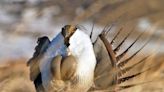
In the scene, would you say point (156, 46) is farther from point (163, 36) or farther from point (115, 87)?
point (115, 87)

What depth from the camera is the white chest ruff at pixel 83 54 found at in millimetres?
1585

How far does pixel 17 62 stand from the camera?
1999 mm

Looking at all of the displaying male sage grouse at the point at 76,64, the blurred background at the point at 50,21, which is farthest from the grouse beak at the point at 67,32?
the blurred background at the point at 50,21

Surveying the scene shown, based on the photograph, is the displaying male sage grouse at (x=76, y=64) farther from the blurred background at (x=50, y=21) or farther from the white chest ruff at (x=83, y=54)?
the blurred background at (x=50, y=21)

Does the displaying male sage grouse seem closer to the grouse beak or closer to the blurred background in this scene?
the grouse beak

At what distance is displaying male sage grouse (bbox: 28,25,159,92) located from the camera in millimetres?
1593

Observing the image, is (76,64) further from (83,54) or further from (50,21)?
(50,21)

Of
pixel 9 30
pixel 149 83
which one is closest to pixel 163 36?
pixel 149 83

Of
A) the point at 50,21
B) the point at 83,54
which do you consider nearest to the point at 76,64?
the point at 83,54

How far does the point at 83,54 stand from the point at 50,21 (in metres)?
0.48

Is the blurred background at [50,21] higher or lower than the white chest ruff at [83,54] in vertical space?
higher

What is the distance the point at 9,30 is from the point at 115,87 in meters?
0.50

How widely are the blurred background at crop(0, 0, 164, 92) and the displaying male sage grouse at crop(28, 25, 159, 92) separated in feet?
0.74

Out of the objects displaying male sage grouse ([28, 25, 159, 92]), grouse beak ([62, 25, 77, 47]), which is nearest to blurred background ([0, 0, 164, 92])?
displaying male sage grouse ([28, 25, 159, 92])
